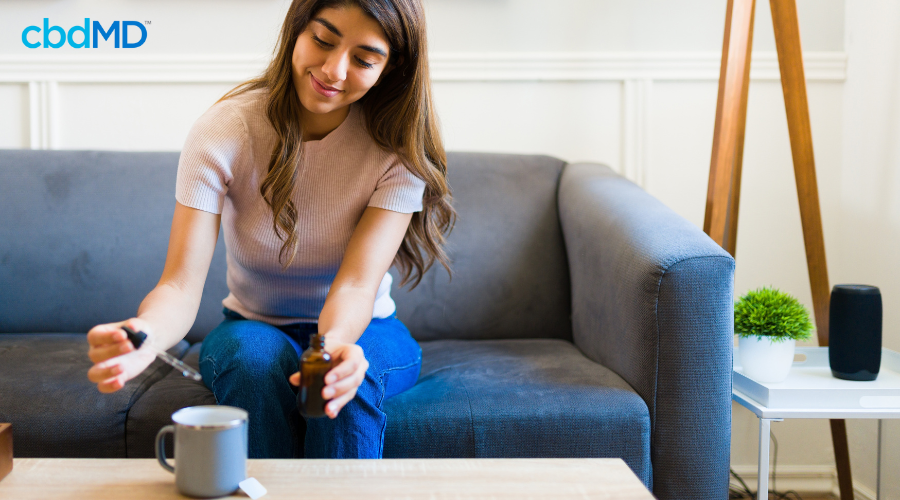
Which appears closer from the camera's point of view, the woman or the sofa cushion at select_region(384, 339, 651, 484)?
the woman

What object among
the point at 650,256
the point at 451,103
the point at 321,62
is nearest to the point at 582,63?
the point at 451,103

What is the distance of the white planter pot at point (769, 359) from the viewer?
126 cm

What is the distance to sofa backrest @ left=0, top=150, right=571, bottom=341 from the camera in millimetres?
1610

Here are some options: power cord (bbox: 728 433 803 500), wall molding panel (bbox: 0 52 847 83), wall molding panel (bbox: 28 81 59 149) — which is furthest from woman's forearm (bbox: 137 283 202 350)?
power cord (bbox: 728 433 803 500)

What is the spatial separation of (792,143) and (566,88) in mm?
634

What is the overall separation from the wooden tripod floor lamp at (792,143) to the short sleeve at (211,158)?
1.06 m

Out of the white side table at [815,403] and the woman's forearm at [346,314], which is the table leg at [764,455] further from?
the woman's forearm at [346,314]

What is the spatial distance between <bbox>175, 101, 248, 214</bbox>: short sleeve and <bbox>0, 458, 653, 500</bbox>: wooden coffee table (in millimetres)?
413

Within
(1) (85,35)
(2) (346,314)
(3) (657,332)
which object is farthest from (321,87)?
(1) (85,35)

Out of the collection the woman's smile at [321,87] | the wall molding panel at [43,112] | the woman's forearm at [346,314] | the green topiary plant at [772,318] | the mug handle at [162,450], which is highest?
the wall molding panel at [43,112]

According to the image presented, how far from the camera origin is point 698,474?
3.64 ft

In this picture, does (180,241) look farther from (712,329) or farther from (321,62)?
(712,329)

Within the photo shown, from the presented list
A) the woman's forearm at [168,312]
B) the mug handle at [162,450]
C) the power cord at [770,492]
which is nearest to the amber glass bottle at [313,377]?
the mug handle at [162,450]

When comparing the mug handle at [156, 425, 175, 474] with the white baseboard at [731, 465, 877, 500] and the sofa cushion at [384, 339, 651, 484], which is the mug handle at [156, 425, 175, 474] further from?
the white baseboard at [731, 465, 877, 500]
